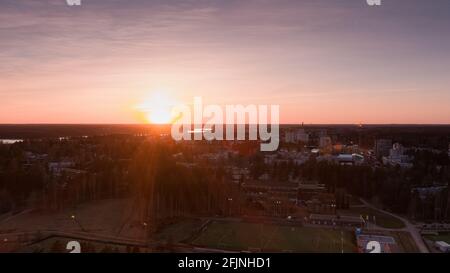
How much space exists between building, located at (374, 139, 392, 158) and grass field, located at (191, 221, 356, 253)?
5.34 metres

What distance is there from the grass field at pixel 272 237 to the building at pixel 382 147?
534 centimetres

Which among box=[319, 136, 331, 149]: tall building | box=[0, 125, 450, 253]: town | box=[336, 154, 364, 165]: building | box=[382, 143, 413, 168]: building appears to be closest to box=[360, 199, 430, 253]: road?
box=[0, 125, 450, 253]: town

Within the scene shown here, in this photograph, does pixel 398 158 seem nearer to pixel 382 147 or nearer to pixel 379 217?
pixel 382 147

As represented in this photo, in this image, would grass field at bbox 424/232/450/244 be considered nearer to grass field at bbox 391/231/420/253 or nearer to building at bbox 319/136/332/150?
grass field at bbox 391/231/420/253

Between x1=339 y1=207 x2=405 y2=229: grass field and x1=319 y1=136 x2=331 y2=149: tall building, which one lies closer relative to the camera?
x1=339 y1=207 x2=405 y2=229: grass field

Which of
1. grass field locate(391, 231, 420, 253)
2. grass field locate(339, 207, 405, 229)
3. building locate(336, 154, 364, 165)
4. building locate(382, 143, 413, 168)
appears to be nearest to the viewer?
grass field locate(391, 231, 420, 253)

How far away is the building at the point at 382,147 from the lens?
9.20 m

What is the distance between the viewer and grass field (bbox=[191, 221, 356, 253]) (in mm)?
3483

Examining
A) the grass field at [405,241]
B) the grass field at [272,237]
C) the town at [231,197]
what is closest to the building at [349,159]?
the town at [231,197]

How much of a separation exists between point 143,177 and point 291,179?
2566 millimetres
